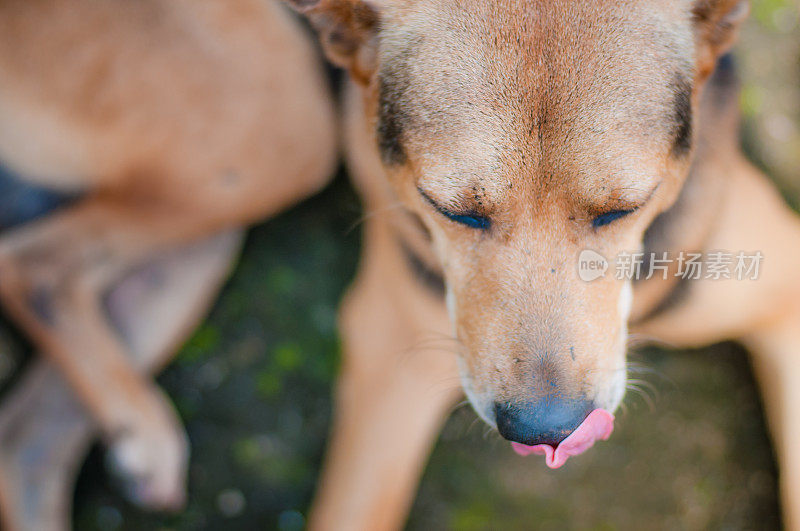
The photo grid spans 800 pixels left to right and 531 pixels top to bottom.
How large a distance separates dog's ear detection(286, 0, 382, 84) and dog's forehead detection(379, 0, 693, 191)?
227mm

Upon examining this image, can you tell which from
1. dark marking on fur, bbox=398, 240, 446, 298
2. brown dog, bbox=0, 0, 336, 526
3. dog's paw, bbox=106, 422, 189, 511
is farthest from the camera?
dog's paw, bbox=106, 422, 189, 511

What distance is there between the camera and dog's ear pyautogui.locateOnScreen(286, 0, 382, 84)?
73.3 inches

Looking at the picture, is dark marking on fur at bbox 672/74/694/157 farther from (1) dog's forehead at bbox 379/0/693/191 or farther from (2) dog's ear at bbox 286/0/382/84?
(2) dog's ear at bbox 286/0/382/84

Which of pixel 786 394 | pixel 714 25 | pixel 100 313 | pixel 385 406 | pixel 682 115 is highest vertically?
pixel 714 25

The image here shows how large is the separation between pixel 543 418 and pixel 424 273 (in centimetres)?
80

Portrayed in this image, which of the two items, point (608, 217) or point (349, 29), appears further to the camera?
point (349, 29)

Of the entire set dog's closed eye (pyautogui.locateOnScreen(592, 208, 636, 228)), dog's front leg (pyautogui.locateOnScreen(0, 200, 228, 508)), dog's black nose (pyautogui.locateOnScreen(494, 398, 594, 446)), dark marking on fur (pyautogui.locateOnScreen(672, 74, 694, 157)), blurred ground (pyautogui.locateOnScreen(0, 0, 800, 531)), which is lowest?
blurred ground (pyautogui.locateOnScreen(0, 0, 800, 531))

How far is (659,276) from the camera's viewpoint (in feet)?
7.63

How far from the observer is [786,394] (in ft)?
Result: 8.89

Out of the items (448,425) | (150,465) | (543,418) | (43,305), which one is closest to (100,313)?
(43,305)

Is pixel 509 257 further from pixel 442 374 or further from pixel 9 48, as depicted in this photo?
pixel 9 48

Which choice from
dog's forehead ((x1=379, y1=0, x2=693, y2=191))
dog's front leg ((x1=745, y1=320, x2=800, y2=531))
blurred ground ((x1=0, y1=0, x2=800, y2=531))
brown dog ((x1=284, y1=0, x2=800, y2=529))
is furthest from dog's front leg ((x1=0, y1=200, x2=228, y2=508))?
dog's front leg ((x1=745, y1=320, x2=800, y2=531))

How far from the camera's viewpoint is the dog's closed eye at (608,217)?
177 cm

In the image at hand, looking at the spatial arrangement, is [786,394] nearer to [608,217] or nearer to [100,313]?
[608,217]
